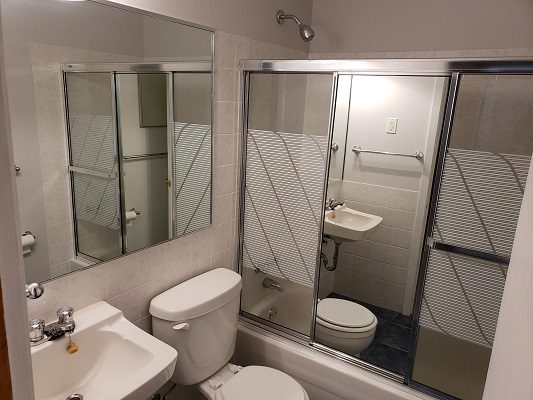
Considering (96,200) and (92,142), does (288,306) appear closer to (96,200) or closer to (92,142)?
(96,200)

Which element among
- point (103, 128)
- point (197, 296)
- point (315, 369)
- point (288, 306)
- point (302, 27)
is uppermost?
point (302, 27)

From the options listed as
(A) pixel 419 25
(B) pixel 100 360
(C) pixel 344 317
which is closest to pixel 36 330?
(B) pixel 100 360

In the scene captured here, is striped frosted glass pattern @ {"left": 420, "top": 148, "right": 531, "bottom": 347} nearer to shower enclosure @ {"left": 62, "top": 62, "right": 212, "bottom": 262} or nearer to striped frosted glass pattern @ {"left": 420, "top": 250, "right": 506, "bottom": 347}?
striped frosted glass pattern @ {"left": 420, "top": 250, "right": 506, "bottom": 347}

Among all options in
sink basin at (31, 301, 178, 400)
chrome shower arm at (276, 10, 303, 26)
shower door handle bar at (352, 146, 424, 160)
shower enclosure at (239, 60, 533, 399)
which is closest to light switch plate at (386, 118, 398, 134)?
shower enclosure at (239, 60, 533, 399)

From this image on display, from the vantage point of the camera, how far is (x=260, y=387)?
1.72 metres

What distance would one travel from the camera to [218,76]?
1860 millimetres

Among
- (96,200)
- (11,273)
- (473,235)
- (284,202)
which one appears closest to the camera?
(11,273)

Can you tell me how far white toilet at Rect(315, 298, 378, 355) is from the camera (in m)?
2.22

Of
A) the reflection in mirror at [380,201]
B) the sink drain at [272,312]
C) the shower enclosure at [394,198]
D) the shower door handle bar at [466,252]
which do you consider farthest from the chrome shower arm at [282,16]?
the sink drain at [272,312]

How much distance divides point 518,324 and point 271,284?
6.02 ft

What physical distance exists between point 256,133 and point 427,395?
1.49 m

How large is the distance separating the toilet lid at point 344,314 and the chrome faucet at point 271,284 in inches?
11.4

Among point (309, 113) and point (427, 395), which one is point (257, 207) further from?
point (427, 395)

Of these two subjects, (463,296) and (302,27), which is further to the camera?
(302,27)
